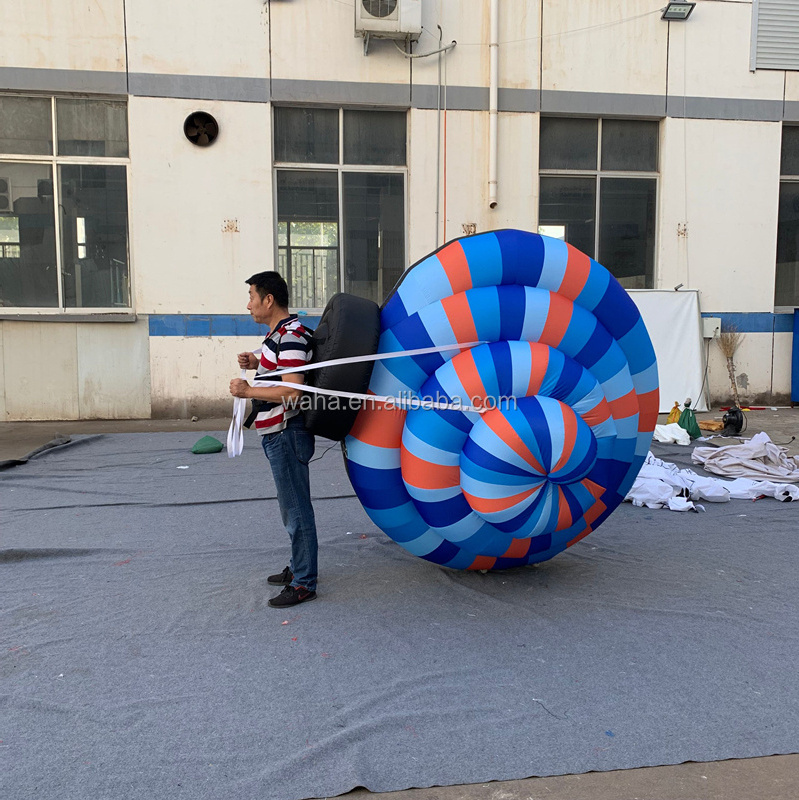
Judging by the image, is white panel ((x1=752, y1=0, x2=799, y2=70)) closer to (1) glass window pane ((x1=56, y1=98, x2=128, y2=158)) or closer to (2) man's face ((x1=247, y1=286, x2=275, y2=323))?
(1) glass window pane ((x1=56, y1=98, x2=128, y2=158))

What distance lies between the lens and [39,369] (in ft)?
33.0

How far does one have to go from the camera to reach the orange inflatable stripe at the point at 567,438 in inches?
132

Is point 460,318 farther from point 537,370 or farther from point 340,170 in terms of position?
point 340,170

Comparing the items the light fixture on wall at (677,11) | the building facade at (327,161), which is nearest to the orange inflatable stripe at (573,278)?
the building facade at (327,161)

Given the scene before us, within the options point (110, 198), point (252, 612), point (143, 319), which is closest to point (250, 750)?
point (252, 612)

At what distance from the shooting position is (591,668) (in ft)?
9.93

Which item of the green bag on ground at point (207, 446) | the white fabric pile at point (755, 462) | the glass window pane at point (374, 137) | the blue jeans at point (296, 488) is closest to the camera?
the blue jeans at point (296, 488)

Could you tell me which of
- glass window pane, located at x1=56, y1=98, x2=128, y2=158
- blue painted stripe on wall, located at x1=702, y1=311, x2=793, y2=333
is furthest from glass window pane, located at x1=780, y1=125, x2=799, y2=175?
glass window pane, located at x1=56, y1=98, x2=128, y2=158

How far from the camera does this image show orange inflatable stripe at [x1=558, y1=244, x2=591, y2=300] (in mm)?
3598

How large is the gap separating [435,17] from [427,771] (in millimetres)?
10455

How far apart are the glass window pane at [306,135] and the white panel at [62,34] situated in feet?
7.80

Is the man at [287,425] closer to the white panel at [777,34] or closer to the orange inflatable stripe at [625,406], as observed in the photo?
the orange inflatable stripe at [625,406]

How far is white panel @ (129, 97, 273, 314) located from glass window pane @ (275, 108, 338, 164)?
308mm

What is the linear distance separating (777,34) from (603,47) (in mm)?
2818
